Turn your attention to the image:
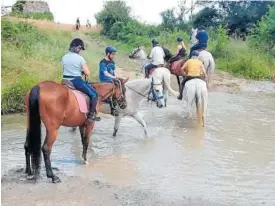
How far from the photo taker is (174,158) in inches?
376

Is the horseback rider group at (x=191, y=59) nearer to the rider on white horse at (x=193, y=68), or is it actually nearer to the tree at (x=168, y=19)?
the rider on white horse at (x=193, y=68)

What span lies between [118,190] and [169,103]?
29.4 feet

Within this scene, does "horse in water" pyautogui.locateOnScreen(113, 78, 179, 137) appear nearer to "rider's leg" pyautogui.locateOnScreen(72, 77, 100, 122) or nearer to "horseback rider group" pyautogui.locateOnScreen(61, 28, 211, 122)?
"horseback rider group" pyautogui.locateOnScreen(61, 28, 211, 122)

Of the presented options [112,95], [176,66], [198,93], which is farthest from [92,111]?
[176,66]

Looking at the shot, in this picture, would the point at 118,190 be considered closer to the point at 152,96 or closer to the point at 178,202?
the point at 178,202

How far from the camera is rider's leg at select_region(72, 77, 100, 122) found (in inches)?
330

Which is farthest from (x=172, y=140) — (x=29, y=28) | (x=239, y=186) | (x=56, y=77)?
(x=29, y=28)

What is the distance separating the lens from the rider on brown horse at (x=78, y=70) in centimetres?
822

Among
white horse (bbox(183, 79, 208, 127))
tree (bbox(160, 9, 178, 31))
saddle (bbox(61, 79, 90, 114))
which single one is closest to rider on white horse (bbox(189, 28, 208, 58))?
white horse (bbox(183, 79, 208, 127))

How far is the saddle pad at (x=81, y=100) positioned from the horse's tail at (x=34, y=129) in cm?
95

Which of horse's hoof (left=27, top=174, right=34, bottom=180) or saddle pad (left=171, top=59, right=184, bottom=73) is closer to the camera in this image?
horse's hoof (left=27, top=174, right=34, bottom=180)

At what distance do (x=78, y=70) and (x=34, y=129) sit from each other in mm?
1421

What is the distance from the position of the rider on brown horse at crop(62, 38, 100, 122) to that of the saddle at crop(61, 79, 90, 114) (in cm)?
5

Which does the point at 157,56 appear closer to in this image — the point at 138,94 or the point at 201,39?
the point at 201,39
